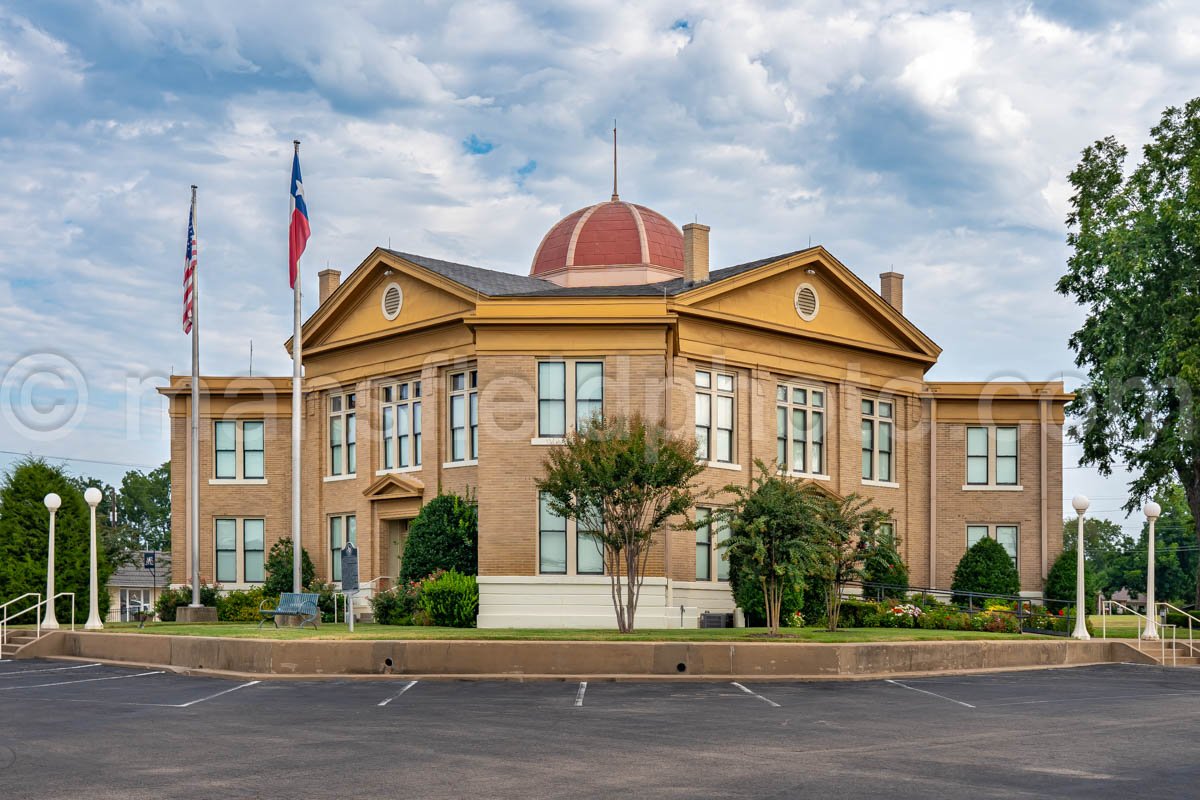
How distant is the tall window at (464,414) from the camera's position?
120 ft

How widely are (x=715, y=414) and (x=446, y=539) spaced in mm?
7874

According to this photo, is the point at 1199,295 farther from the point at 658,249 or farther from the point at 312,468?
the point at 312,468

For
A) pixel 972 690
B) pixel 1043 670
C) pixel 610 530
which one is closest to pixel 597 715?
pixel 972 690

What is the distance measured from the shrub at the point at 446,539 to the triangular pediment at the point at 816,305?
7.79 metres

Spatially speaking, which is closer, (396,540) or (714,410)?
(714,410)

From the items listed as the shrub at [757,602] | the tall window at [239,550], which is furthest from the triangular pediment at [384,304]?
the shrub at [757,602]

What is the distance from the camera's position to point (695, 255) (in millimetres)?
38906

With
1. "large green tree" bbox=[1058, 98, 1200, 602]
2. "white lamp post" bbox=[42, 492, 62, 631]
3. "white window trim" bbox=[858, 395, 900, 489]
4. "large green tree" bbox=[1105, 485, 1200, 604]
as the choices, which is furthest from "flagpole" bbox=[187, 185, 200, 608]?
"large green tree" bbox=[1105, 485, 1200, 604]

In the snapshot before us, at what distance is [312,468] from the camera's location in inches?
1657

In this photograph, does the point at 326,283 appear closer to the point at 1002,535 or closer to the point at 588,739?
the point at 1002,535

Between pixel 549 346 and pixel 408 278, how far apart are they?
5714 mm

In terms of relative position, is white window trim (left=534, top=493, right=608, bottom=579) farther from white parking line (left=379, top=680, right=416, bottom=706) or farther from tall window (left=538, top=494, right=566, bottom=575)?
white parking line (left=379, top=680, right=416, bottom=706)

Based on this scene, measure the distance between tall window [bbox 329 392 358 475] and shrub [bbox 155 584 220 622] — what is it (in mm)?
5413

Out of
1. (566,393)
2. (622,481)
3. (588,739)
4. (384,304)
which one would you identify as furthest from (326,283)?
(588,739)
